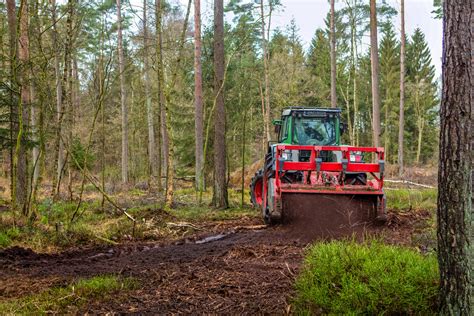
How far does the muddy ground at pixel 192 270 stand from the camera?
14.5ft

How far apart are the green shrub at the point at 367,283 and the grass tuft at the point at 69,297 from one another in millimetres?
2119

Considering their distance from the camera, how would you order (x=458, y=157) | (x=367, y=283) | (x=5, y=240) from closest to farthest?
(x=458, y=157)
(x=367, y=283)
(x=5, y=240)

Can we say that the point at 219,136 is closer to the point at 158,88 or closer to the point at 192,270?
the point at 158,88

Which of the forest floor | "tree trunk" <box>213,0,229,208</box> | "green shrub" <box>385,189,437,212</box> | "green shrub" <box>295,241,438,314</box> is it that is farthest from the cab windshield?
"green shrub" <box>295,241,438,314</box>

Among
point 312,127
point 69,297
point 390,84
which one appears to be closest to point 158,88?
point 312,127

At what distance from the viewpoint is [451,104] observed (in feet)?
11.6

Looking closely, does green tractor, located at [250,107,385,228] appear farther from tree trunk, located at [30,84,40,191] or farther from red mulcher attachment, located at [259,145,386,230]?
tree trunk, located at [30,84,40,191]

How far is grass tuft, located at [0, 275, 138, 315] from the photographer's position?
14.4ft

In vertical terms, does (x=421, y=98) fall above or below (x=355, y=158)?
above

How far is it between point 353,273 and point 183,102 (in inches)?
774

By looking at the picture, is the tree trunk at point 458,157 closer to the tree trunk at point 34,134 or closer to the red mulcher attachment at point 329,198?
the red mulcher attachment at point 329,198

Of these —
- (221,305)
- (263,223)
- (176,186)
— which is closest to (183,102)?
(176,186)

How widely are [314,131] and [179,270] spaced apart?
6.03 meters

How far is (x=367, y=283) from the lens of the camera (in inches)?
165
